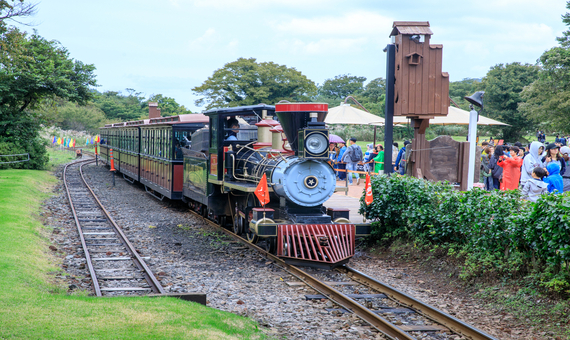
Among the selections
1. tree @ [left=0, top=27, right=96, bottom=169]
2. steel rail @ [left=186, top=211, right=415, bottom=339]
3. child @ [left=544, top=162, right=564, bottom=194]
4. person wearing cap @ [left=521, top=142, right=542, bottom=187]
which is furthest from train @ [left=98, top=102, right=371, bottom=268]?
tree @ [left=0, top=27, right=96, bottom=169]

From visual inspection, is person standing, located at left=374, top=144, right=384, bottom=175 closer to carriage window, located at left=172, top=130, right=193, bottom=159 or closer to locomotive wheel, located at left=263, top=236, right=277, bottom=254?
carriage window, located at left=172, top=130, right=193, bottom=159

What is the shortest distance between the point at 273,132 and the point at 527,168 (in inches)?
190

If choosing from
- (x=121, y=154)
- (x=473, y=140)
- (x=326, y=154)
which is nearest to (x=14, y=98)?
(x=121, y=154)

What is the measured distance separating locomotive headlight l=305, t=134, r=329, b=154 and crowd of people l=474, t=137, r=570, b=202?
3113 mm

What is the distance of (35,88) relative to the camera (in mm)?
24000

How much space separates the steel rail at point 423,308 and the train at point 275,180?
69 centimetres

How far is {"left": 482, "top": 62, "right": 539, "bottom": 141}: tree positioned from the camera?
37.5 meters

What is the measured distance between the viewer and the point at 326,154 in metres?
8.35

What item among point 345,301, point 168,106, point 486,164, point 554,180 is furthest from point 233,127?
point 168,106

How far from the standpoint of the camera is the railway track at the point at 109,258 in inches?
268

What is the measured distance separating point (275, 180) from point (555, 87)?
24.5 m

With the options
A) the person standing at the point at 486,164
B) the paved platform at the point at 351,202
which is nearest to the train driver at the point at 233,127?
the paved platform at the point at 351,202

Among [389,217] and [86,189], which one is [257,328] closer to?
[389,217]

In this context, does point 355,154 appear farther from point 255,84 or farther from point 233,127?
point 255,84
